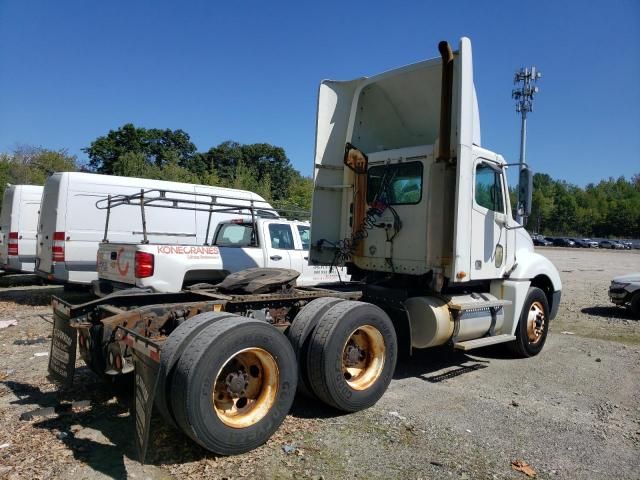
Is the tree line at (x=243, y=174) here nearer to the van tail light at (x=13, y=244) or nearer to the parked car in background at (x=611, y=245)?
the van tail light at (x=13, y=244)

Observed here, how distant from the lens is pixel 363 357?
5.14 metres

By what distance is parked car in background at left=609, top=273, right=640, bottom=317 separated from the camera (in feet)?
36.4

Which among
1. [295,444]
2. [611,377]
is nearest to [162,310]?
[295,444]

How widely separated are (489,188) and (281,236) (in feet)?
12.9

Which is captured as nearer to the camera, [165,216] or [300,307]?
[300,307]

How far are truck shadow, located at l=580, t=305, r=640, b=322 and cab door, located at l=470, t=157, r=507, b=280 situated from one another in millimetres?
6155

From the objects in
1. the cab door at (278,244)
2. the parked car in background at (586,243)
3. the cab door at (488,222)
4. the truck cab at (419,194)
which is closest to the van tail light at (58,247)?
the cab door at (278,244)

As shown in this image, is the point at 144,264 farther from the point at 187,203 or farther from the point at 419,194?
the point at 419,194

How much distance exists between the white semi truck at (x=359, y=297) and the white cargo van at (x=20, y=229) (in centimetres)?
927

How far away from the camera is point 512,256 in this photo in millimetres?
7098

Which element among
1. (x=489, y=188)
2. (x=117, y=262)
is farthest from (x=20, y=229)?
(x=489, y=188)

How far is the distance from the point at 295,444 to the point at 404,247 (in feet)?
10.2

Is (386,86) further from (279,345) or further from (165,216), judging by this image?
(165,216)

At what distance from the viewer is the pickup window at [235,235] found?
8.89 m
